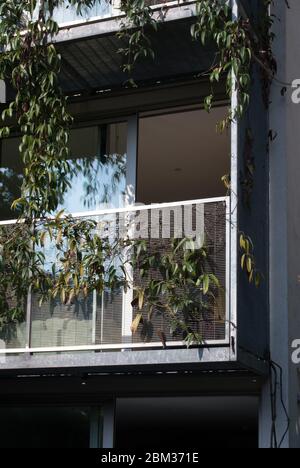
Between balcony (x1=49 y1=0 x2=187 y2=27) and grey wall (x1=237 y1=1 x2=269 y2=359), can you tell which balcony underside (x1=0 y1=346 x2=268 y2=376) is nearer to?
grey wall (x1=237 y1=1 x2=269 y2=359)

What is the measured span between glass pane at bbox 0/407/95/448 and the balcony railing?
1272 millimetres

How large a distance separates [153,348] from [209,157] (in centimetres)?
436

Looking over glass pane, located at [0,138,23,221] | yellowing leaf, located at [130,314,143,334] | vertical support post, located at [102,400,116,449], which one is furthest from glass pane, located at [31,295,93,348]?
glass pane, located at [0,138,23,221]

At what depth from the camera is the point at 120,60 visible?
35.5 ft

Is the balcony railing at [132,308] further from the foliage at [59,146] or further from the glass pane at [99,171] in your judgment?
the glass pane at [99,171]

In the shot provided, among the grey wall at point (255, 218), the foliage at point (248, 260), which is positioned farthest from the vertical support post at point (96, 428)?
the foliage at point (248, 260)

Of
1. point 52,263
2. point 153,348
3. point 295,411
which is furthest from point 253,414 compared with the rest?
point 52,263

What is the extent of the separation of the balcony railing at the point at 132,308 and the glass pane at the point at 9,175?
6.33 ft

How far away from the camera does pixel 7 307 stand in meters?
9.91

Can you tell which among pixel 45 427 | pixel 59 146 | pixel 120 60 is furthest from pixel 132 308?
pixel 120 60

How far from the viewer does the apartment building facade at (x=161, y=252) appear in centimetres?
929

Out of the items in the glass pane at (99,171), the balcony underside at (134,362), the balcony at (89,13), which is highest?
the balcony at (89,13)

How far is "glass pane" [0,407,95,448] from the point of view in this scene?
10609 millimetres

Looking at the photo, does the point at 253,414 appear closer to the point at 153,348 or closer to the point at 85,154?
the point at 153,348
